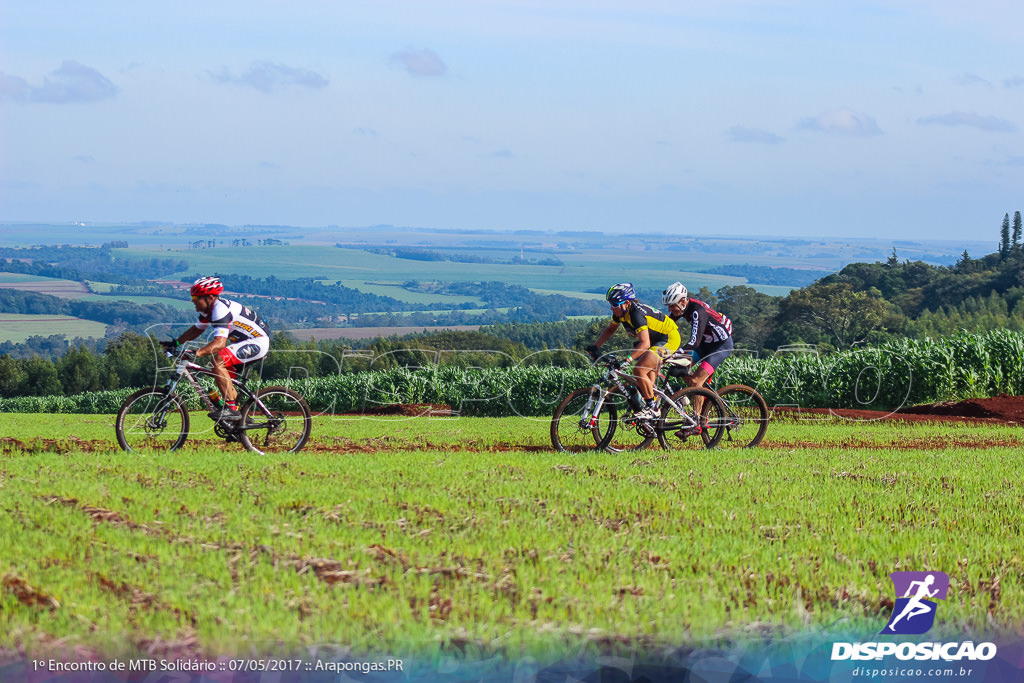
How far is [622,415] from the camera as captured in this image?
477 inches

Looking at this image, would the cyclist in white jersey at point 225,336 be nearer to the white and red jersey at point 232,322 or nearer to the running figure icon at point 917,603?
the white and red jersey at point 232,322

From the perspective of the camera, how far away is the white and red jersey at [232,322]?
34.8 feet

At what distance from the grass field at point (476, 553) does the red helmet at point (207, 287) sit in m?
1.99

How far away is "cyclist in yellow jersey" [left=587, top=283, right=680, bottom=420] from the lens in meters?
11.5

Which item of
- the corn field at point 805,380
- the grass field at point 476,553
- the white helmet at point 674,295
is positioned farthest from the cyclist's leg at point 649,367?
the corn field at point 805,380

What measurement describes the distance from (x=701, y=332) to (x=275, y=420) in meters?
6.08

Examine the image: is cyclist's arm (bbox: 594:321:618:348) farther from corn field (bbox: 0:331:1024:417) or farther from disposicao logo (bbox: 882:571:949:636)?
corn field (bbox: 0:331:1024:417)

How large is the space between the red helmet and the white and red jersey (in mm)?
147

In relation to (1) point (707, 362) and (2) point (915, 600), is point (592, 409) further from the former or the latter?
(2) point (915, 600)

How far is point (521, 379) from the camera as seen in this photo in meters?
27.8

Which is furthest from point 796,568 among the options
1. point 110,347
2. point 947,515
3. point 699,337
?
point 110,347

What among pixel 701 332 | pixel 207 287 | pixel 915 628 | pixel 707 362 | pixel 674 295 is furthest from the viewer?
pixel 707 362

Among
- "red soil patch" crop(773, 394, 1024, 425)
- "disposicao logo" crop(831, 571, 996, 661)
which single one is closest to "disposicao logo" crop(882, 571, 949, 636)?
"disposicao logo" crop(831, 571, 996, 661)

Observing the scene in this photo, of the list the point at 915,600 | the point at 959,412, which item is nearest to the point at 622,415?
the point at 915,600
